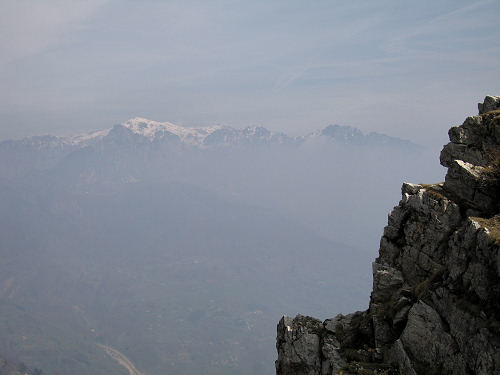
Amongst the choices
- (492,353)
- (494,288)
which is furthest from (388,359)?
(494,288)

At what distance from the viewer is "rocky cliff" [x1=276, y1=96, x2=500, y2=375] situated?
18828mm

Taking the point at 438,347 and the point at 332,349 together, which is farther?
the point at 332,349

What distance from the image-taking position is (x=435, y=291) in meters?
21.7

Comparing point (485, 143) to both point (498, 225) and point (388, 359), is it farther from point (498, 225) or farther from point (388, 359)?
point (388, 359)

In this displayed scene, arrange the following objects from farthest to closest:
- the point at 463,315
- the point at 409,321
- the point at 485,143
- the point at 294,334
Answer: the point at 294,334
the point at 485,143
the point at 409,321
the point at 463,315

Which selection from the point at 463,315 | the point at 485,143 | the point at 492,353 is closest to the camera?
the point at 492,353

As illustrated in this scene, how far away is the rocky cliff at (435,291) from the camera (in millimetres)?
18828

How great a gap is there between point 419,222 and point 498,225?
19.7ft

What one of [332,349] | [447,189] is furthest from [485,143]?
[332,349]

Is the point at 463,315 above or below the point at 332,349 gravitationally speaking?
above

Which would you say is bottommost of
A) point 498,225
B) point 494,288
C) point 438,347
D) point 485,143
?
point 438,347

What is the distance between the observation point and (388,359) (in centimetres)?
2245

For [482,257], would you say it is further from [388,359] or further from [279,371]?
[279,371]

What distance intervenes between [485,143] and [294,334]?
2086 centimetres
